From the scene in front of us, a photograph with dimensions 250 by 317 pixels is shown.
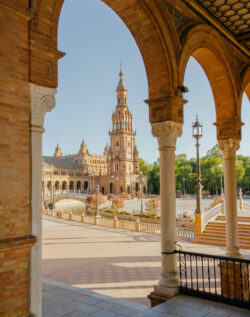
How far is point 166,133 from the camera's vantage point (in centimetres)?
593

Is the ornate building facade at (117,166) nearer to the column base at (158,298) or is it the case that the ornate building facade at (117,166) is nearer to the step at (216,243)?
the step at (216,243)

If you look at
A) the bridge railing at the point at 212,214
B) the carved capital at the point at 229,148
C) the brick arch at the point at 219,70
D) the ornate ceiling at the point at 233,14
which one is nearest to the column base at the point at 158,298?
the carved capital at the point at 229,148

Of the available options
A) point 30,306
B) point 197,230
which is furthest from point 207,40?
point 197,230

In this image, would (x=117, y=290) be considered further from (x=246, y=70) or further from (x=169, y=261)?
(x=246, y=70)

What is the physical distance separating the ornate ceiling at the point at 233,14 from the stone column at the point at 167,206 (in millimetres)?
3106

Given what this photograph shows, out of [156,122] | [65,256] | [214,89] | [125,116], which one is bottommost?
[65,256]

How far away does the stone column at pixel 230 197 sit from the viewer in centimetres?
759

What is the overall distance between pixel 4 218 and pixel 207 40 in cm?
651

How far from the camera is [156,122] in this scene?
611 cm

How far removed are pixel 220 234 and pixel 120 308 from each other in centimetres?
1151

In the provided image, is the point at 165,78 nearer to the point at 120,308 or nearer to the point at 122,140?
the point at 120,308

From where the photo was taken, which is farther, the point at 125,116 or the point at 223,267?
the point at 125,116

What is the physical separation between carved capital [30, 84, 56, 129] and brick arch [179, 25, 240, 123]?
4.48 m

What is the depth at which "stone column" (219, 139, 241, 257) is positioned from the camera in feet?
24.9
